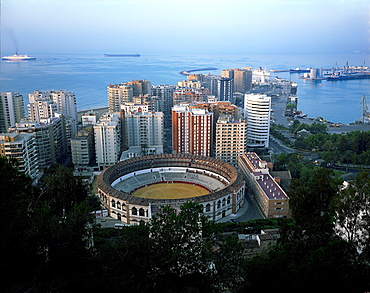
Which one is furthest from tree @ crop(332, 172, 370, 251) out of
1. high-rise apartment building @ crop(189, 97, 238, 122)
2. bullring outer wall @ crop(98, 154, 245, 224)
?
high-rise apartment building @ crop(189, 97, 238, 122)

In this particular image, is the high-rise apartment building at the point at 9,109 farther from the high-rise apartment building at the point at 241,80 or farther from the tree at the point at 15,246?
the high-rise apartment building at the point at 241,80

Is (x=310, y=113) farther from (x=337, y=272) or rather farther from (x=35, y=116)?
(x=337, y=272)

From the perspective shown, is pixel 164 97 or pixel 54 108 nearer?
pixel 54 108

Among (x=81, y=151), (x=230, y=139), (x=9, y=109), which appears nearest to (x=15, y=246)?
Answer: (x=81, y=151)

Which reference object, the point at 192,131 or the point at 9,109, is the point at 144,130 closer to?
the point at 192,131

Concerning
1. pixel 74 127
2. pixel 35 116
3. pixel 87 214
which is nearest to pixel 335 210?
pixel 87 214

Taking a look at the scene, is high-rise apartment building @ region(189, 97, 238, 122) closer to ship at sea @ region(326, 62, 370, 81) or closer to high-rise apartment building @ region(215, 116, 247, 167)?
high-rise apartment building @ region(215, 116, 247, 167)

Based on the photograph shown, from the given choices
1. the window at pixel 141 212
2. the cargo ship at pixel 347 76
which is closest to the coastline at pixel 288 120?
the window at pixel 141 212

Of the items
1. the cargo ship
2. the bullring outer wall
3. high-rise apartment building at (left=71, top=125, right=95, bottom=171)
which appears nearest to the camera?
the bullring outer wall
